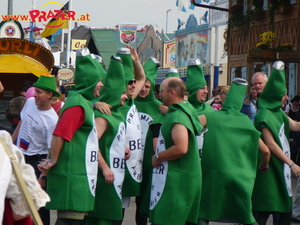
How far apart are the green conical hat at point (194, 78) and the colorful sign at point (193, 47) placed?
3005cm

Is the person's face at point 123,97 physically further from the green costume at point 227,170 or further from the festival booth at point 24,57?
the festival booth at point 24,57

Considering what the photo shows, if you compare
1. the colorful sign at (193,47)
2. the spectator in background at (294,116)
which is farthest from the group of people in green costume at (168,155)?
the colorful sign at (193,47)

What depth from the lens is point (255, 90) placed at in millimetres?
7238

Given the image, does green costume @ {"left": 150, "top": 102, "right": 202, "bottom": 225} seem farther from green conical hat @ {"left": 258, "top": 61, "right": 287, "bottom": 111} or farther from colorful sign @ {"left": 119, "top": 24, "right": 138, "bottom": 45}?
colorful sign @ {"left": 119, "top": 24, "right": 138, "bottom": 45}

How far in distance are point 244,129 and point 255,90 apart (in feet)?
4.74

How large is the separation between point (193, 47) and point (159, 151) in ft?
107

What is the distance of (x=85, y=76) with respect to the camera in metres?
5.46

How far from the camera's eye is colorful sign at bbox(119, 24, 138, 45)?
4916 centimetres

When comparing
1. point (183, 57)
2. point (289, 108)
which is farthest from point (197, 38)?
point (289, 108)

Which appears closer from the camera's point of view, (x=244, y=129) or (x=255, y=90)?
(x=244, y=129)

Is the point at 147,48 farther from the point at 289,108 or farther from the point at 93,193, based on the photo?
the point at 93,193

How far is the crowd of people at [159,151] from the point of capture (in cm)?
521

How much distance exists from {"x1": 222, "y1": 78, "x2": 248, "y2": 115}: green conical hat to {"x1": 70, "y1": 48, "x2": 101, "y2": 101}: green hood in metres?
1.29

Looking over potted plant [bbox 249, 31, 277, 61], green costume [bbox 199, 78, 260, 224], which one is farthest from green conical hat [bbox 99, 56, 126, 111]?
potted plant [bbox 249, 31, 277, 61]
